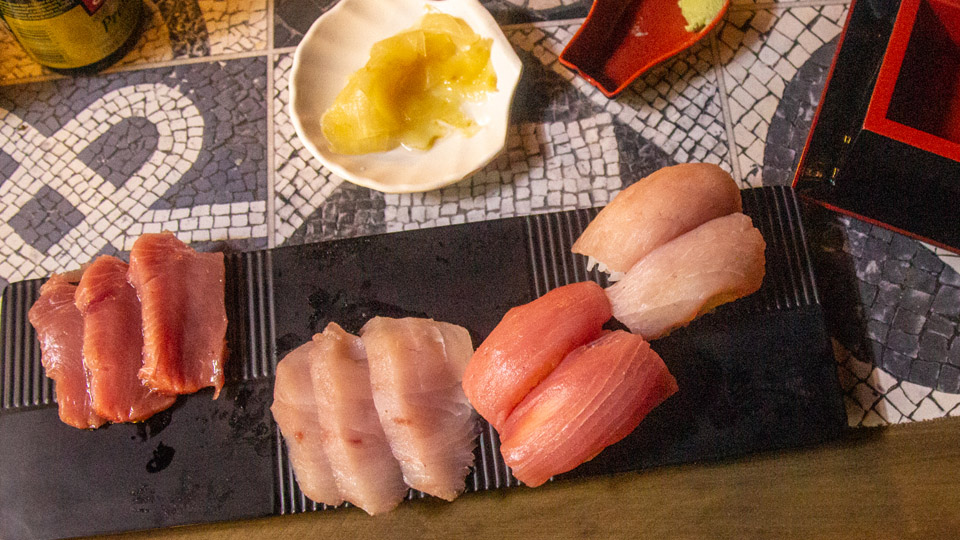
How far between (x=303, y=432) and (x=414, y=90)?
0.94 meters

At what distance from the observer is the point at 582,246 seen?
1562mm

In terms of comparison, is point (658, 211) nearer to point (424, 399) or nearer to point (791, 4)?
point (424, 399)

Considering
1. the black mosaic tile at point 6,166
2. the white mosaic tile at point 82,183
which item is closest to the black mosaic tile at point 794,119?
the white mosaic tile at point 82,183

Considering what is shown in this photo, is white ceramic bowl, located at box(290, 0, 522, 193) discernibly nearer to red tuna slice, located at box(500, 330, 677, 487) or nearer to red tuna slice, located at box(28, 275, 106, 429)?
red tuna slice, located at box(500, 330, 677, 487)

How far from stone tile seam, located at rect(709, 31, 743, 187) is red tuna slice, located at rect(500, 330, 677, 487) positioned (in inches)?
26.4

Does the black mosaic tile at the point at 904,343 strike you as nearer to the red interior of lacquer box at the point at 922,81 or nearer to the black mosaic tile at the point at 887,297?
the black mosaic tile at the point at 887,297

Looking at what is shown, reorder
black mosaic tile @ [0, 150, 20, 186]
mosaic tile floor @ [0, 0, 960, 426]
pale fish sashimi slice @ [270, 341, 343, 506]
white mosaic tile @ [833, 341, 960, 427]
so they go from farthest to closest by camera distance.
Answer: black mosaic tile @ [0, 150, 20, 186], mosaic tile floor @ [0, 0, 960, 426], white mosaic tile @ [833, 341, 960, 427], pale fish sashimi slice @ [270, 341, 343, 506]

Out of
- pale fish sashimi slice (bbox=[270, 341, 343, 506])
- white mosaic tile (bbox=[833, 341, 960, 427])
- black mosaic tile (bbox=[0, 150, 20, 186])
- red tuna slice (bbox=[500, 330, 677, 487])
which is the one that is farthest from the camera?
black mosaic tile (bbox=[0, 150, 20, 186])

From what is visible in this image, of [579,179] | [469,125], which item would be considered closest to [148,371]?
[469,125]

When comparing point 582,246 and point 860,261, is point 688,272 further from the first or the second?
point 860,261

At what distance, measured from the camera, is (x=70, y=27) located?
5.67 feet

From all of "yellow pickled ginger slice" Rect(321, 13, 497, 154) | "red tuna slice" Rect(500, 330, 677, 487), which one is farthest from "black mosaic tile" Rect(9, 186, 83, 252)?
"red tuna slice" Rect(500, 330, 677, 487)

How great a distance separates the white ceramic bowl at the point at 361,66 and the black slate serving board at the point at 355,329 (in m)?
0.16

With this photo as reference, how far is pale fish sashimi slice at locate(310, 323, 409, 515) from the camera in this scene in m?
Answer: 1.46
